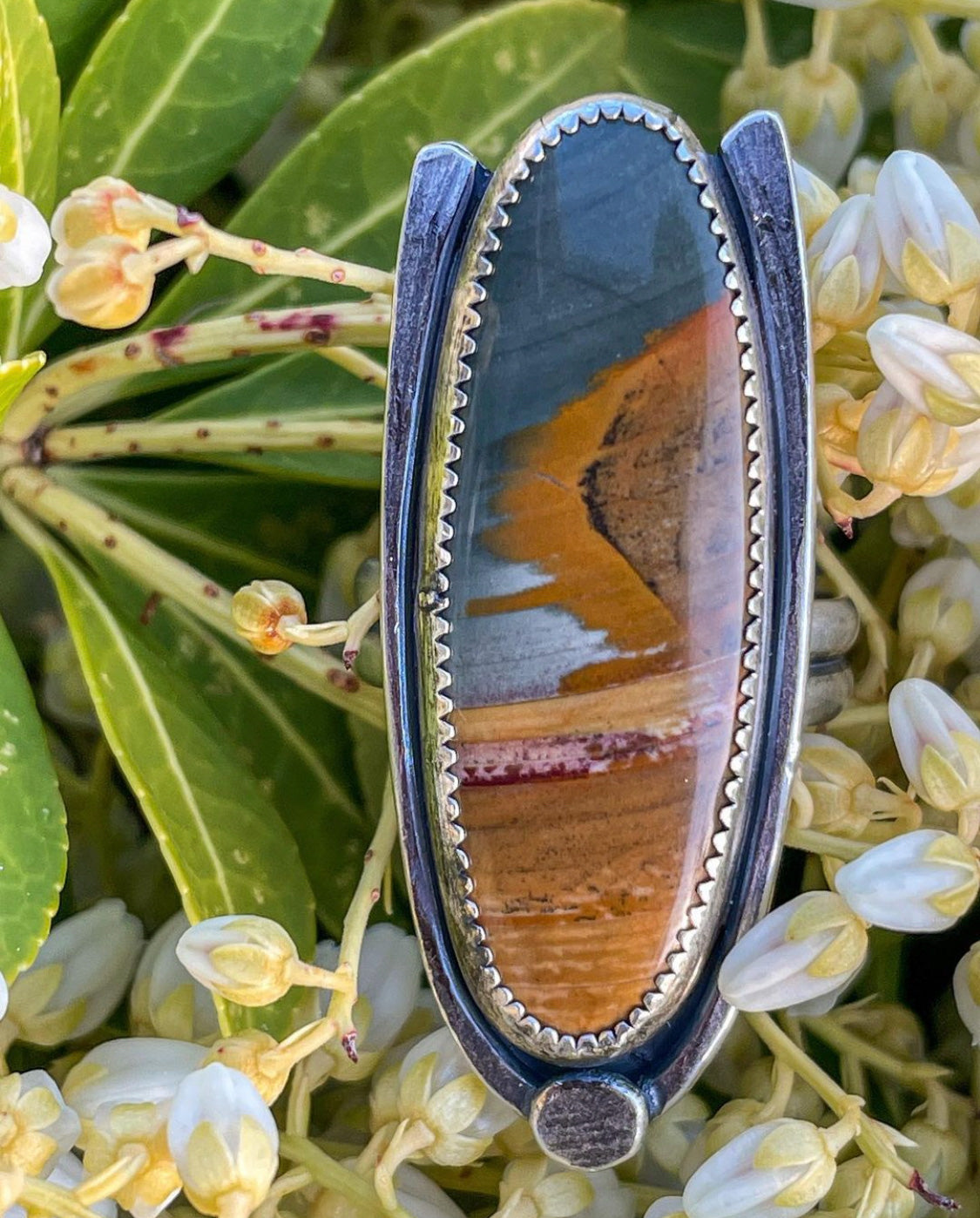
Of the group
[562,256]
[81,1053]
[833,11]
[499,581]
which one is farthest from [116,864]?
[833,11]

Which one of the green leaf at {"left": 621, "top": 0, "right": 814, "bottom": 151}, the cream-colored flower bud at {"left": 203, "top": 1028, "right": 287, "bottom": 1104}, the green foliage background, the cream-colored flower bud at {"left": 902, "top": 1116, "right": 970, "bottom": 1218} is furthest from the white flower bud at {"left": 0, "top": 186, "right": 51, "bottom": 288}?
the cream-colored flower bud at {"left": 902, "top": 1116, "right": 970, "bottom": 1218}

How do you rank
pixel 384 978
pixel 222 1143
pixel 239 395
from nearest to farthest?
pixel 222 1143, pixel 384 978, pixel 239 395

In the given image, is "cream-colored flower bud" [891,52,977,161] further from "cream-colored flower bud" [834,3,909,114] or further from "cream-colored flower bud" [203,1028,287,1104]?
"cream-colored flower bud" [203,1028,287,1104]

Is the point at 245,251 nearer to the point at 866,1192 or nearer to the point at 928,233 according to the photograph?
the point at 928,233

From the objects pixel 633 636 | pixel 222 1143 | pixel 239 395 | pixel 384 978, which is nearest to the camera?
pixel 222 1143

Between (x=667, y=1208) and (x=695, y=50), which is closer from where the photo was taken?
(x=667, y=1208)

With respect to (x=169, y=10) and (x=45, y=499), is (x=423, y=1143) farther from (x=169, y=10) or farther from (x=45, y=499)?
(x=169, y=10)

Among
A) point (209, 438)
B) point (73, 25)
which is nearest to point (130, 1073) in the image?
point (209, 438)
